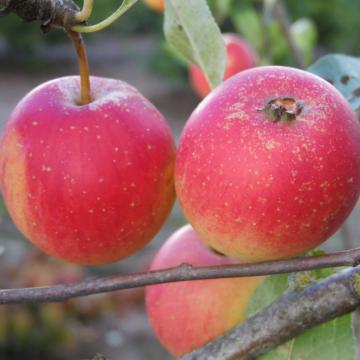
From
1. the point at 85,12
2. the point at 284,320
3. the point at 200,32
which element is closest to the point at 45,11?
the point at 85,12

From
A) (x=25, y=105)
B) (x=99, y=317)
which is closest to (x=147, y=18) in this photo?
(x=99, y=317)

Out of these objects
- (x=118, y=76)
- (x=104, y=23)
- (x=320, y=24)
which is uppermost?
(x=104, y=23)

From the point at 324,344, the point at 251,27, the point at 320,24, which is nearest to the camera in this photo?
the point at 324,344

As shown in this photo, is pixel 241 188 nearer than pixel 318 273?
Yes

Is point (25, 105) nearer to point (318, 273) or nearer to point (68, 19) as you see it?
point (68, 19)

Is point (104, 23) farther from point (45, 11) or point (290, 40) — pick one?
point (290, 40)

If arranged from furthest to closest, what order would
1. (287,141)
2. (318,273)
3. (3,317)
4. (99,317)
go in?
(99,317) → (3,317) → (318,273) → (287,141)

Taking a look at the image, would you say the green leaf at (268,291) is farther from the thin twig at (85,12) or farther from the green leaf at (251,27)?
the green leaf at (251,27)
